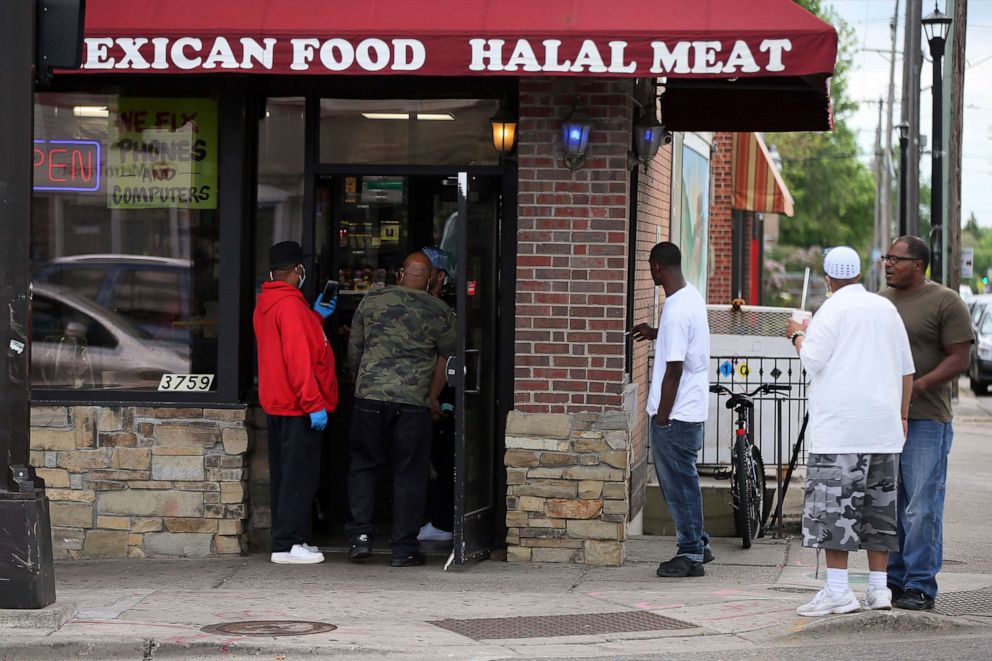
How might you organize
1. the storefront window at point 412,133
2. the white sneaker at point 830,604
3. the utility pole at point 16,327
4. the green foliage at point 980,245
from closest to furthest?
the utility pole at point 16,327, the white sneaker at point 830,604, the storefront window at point 412,133, the green foliage at point 980,245

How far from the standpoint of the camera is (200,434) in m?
8.85

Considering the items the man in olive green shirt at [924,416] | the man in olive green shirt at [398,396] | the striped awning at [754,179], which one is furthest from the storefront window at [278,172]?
the striped awning at [754,179]

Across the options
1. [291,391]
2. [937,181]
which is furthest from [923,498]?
[937,181]

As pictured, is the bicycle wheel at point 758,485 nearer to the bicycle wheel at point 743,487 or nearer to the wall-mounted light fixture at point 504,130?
the bicycle wheel at point 743,487

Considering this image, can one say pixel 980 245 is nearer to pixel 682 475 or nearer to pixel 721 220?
pixel 721 220

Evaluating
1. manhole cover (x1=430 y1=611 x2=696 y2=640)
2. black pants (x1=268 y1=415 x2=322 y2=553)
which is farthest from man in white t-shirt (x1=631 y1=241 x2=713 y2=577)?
black pants (x1=268 y1=415 x2=322 y2=553)

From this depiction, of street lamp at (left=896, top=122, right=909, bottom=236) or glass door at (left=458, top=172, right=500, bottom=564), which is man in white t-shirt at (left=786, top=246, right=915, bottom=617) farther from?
street lamp at (left=896, top=122, right=909, bottom=236)

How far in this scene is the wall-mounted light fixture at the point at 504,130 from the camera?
8969mm

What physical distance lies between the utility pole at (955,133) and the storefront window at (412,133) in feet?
61.0

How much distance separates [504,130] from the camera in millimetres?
8969

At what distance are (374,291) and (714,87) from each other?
2788mm

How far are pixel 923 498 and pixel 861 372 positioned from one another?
2.85ft

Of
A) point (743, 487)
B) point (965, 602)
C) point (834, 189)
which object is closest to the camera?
point (965, 602)

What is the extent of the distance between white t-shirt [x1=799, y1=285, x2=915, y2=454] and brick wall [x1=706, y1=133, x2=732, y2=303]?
11.9 meters
